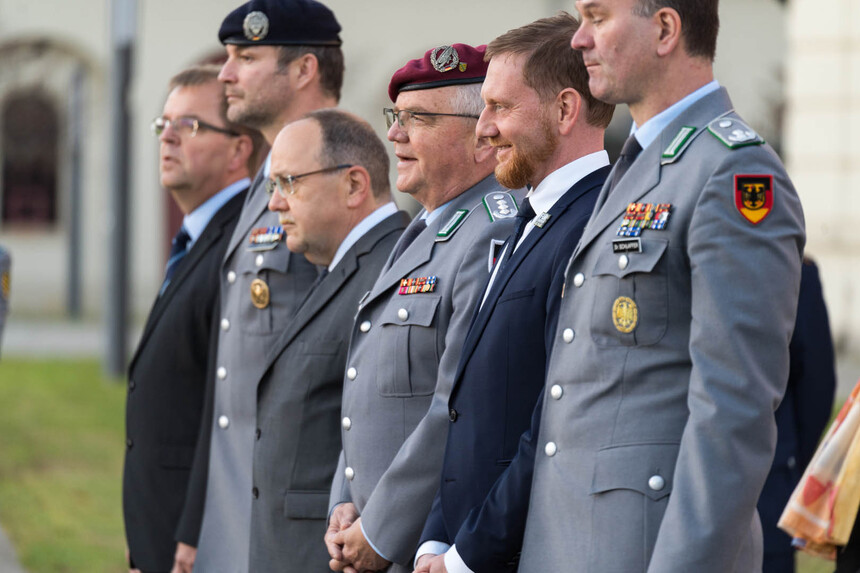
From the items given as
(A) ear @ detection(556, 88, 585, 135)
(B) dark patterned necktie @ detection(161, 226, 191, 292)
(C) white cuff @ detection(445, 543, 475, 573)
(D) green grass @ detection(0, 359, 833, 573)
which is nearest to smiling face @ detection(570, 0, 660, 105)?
(A) ear @ detection(556, 88, 585, 135)

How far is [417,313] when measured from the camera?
11.5 feet

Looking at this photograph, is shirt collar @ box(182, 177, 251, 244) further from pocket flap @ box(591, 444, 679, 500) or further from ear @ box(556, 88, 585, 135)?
pocket flap @ box(591, 444, 679, 500)

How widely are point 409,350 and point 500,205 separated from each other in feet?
1.41

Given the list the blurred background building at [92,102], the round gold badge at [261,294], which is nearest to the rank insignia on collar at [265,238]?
the round gold badge at [261,294]

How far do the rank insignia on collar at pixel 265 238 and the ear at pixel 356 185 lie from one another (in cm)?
33

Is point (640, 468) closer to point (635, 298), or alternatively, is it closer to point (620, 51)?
point (635, 298)

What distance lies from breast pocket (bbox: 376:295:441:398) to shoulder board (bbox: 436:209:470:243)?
0.17m

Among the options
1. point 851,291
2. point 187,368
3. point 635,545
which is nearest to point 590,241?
point 635,545

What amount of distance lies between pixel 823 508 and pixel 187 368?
2.37 meters

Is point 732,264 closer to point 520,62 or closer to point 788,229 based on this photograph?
point 788,229

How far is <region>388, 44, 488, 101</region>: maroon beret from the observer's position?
3.68 metres

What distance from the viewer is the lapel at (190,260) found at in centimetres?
478

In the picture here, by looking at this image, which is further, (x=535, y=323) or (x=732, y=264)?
(x=535, y=323)

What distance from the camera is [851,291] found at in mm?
10969
